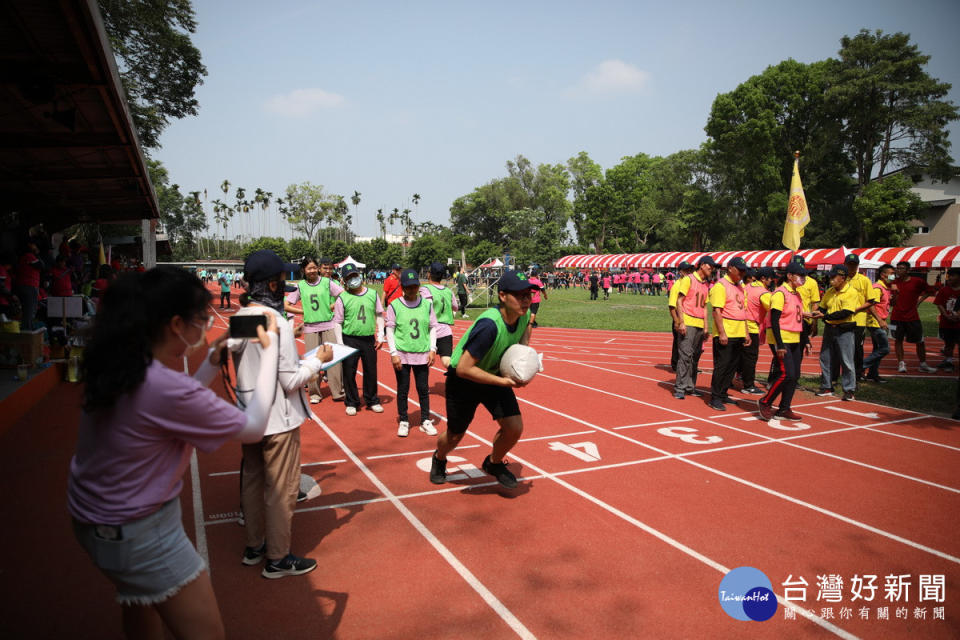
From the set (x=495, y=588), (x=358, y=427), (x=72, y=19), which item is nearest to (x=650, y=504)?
(x=495, y=588)

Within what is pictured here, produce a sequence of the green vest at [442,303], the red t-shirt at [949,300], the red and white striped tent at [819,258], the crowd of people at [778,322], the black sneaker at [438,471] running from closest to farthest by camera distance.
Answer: the black sneaker at [438,471] < the crowd of people at [778,322] < the green vest at [442,303] < the red t-shirt at [949,300] < the red and white striped tent at [819,258]

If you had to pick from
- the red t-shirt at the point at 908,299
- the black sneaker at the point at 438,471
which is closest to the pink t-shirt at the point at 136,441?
the black sneaker at the point at 438,471

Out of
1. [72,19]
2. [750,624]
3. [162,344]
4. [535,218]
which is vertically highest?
[535,218]

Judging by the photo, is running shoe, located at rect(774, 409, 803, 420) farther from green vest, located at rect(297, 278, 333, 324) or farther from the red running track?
green vest, located at rect(297, 278, 333, 324)

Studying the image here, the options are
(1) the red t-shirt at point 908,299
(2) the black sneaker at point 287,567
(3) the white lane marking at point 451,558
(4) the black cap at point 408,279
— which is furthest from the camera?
(1) the red t-shirt at point 908,299

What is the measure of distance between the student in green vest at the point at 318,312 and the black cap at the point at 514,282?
→ 426 centimetres

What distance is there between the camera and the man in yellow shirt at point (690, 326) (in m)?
8.69

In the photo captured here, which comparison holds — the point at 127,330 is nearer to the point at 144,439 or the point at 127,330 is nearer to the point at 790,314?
the point at 144,439

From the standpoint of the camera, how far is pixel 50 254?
45.2ft

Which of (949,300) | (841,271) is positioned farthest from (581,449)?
(949,300)

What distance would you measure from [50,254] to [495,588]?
15387 millimetres

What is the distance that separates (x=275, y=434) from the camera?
3.36 m

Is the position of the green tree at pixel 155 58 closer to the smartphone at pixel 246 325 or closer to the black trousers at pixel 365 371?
the black trousers at pixel 365 371

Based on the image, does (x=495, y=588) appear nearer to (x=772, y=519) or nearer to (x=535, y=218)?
(x=772, y=519)
